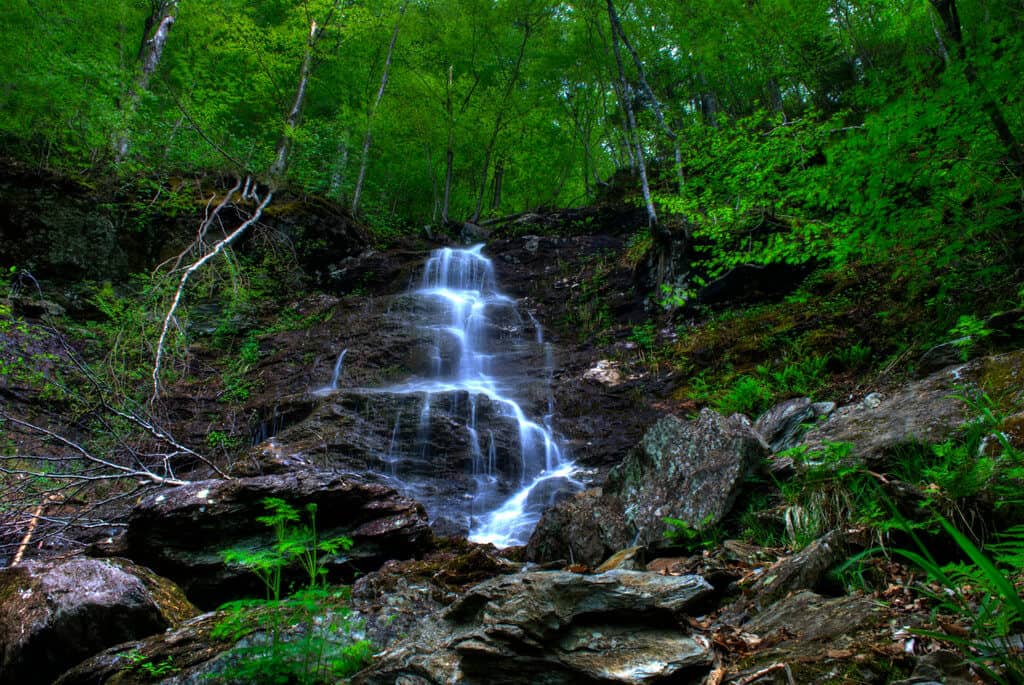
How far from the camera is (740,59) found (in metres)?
13.5

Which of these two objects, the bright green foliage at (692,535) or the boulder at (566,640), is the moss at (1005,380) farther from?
the boulder at (566,640)

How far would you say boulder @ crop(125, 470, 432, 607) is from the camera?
4.39 metres

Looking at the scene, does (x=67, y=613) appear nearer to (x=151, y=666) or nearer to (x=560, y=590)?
(x=151, y=666)

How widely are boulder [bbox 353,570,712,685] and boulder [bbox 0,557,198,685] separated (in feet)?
6.79

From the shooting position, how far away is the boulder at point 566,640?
1954 mm

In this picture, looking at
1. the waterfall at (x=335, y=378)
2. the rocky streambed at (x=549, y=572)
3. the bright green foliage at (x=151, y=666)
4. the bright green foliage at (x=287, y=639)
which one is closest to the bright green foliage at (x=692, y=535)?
the rocky streambed at (x=549, y=572)

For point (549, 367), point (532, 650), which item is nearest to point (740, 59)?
point (549, 367)

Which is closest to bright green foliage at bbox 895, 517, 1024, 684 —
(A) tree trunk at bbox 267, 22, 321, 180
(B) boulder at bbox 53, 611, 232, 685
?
(B) boulder at bbox 53, 611, 232, 685

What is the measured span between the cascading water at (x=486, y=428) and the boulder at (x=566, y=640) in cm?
412

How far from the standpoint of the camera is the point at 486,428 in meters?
8.70

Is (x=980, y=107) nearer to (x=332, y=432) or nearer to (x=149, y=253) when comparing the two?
(x=332, y=432)

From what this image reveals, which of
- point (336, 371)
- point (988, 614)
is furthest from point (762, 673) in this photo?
point (336, 371)

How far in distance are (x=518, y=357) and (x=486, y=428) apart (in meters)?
3.15

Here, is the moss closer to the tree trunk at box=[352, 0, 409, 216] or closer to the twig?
the twig
